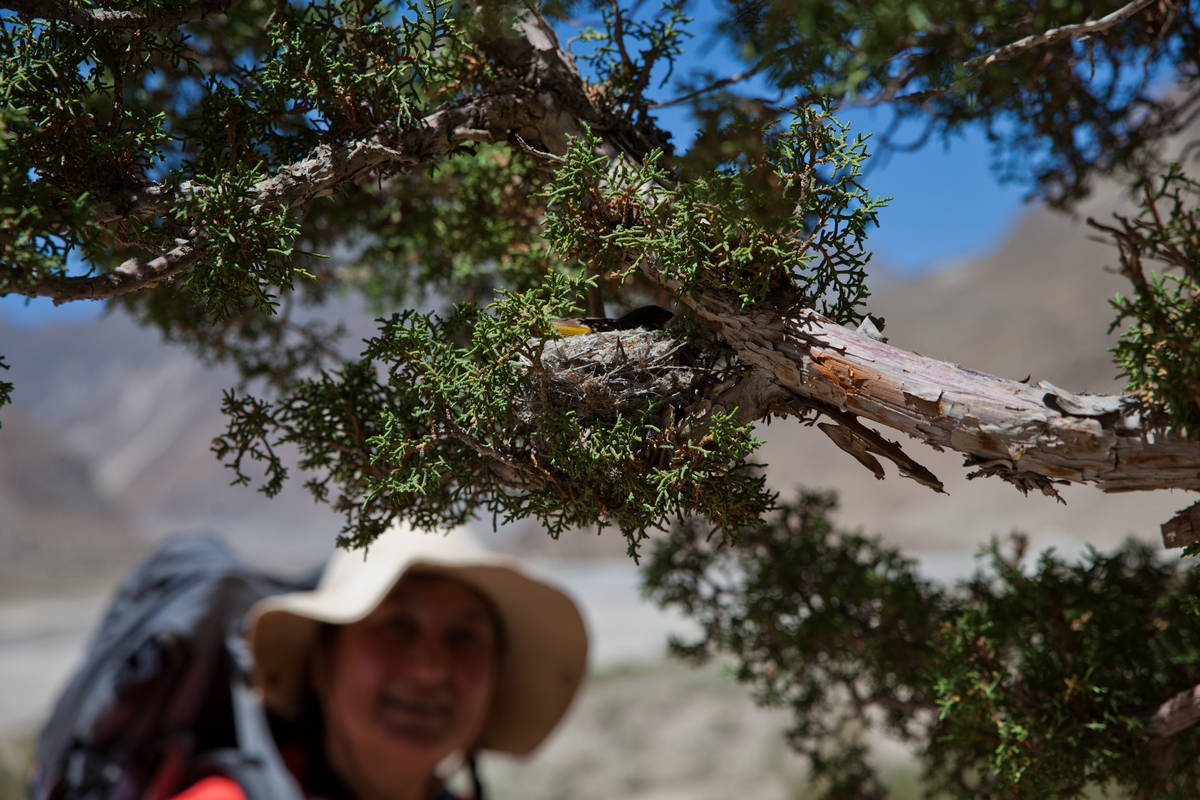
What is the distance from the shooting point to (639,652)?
30.0ft

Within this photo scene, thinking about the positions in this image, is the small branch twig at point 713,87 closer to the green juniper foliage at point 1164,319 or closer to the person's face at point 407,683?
the green juniper foliage at point 1164,319

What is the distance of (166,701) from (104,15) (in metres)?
2.90

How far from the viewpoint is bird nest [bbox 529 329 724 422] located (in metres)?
0.97

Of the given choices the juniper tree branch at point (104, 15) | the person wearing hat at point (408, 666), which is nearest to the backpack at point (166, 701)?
the person wearing hat at point (408, 666)

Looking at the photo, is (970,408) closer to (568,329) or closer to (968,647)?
(568,329)

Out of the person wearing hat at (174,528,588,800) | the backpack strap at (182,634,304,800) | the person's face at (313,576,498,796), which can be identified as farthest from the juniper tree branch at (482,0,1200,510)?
the backpack strap at (182,634,304,800)

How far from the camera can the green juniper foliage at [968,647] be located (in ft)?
4.18

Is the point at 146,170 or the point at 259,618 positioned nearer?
the point at 146,170

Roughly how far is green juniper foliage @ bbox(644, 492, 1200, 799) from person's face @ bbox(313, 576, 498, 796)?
3.74 ft

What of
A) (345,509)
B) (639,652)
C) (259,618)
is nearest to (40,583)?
(639,652)

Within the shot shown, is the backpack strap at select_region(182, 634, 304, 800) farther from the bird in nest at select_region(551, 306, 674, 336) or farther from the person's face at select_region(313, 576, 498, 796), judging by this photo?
the bird in nest at select_region(551, 306, 674, 336)

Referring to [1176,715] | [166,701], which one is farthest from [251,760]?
[1176,715]

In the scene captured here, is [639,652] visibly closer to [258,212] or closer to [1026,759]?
[1026,759]

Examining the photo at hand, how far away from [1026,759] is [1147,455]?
2.17 feet
